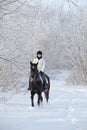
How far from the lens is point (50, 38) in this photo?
44688mm

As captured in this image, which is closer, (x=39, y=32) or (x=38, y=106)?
(x=38, y=106)

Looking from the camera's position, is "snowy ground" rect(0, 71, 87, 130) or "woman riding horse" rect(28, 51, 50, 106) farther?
"woman riding horse" rect(28, 51, 50, 106)

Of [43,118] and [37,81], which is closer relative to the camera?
[43,118]

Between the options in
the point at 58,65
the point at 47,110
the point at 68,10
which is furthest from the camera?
the point at 58,65

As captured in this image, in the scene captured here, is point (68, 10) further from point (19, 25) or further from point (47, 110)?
point (19, 25)

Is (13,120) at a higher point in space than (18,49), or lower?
lower

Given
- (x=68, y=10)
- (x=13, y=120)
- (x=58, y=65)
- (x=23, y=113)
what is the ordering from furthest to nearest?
(x=58, y=65), (x=23, y=113), (x=13, y=120), (x=68, y=10)

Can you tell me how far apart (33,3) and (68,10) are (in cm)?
254

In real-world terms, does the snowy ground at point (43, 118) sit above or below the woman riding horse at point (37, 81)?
below

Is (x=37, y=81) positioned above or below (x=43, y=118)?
above

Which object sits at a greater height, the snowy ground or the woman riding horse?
the woman riding horse

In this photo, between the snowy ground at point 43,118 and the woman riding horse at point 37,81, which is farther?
the woman riding horse at point 37,81

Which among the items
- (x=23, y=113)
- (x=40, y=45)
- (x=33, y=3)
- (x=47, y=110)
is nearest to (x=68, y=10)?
(x=33, y=3)

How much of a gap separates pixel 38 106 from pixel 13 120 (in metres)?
3.77
